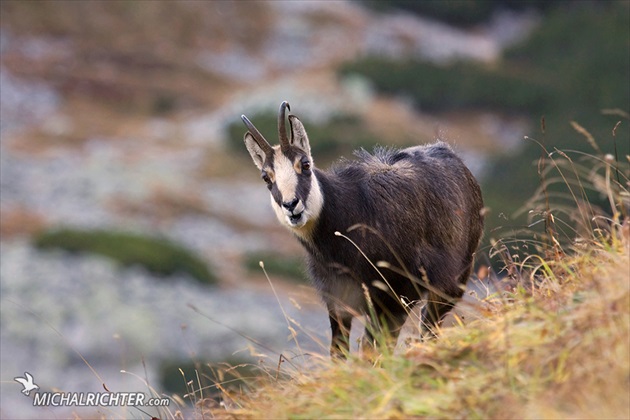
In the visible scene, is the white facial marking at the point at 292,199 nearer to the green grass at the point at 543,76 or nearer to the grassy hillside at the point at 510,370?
the grassy hillside at the point at 510,370

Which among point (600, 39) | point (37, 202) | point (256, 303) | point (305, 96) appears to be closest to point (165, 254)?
point (256, 303)

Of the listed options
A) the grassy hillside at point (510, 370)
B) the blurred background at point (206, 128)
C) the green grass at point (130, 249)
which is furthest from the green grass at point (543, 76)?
the grassy hillside at point (510, 370)

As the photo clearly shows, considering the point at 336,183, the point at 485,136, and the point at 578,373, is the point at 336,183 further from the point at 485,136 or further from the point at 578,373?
the point at 485,136

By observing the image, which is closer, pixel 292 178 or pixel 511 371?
pixel 511 371

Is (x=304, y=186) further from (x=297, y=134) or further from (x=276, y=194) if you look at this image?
(x=297, y=134)

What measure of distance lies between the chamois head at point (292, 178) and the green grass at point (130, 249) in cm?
2754

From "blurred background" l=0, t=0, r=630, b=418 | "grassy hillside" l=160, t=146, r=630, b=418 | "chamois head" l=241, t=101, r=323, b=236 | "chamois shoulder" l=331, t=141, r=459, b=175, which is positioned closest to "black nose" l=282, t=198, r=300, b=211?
"chamois head" l=241, t=101, r=323, b=236

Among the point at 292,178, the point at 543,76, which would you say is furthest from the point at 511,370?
the point at 543,76

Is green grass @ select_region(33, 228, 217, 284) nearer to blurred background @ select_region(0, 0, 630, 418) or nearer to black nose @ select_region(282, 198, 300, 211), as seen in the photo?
blurred background @ select_region(0, 0, 630, 418)

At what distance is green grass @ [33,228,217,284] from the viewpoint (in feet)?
120

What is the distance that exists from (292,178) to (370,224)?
76cm

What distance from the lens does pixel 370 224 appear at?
9000 mm

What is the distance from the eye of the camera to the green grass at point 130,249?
36438mm

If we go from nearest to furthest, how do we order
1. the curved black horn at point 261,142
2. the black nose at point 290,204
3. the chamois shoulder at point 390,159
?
the black nose at point 290,204, the curved black horn at point 261,142, the chamois shoulder at point 390,159
